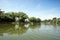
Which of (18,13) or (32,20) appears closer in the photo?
(18,13)

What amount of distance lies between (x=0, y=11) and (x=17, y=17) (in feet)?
44.6

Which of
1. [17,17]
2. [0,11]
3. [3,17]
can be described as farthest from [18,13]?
[3,17]

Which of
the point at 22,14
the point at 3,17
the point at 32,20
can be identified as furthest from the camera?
the point at 32,20

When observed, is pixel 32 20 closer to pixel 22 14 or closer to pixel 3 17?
pixel 22 14

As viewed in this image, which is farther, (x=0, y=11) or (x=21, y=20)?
(x=21, y=20)

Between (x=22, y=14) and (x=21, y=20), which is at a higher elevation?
(x=22, y=14)

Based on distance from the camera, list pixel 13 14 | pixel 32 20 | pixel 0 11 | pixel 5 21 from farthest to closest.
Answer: pixel 32 20 → pixel 13 14 → pixel 0 11 → pixel 5 21

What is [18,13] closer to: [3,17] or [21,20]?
[21,20]

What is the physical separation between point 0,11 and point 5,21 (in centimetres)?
867

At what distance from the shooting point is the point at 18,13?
66.2m

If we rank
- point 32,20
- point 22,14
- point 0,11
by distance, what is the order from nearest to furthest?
point 0,11 < point 22,14 < point 32,20

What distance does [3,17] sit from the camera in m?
46.1

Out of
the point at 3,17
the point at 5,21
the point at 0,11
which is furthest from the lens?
the point at 0,11

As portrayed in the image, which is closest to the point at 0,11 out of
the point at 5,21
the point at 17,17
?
the point at 5,21
